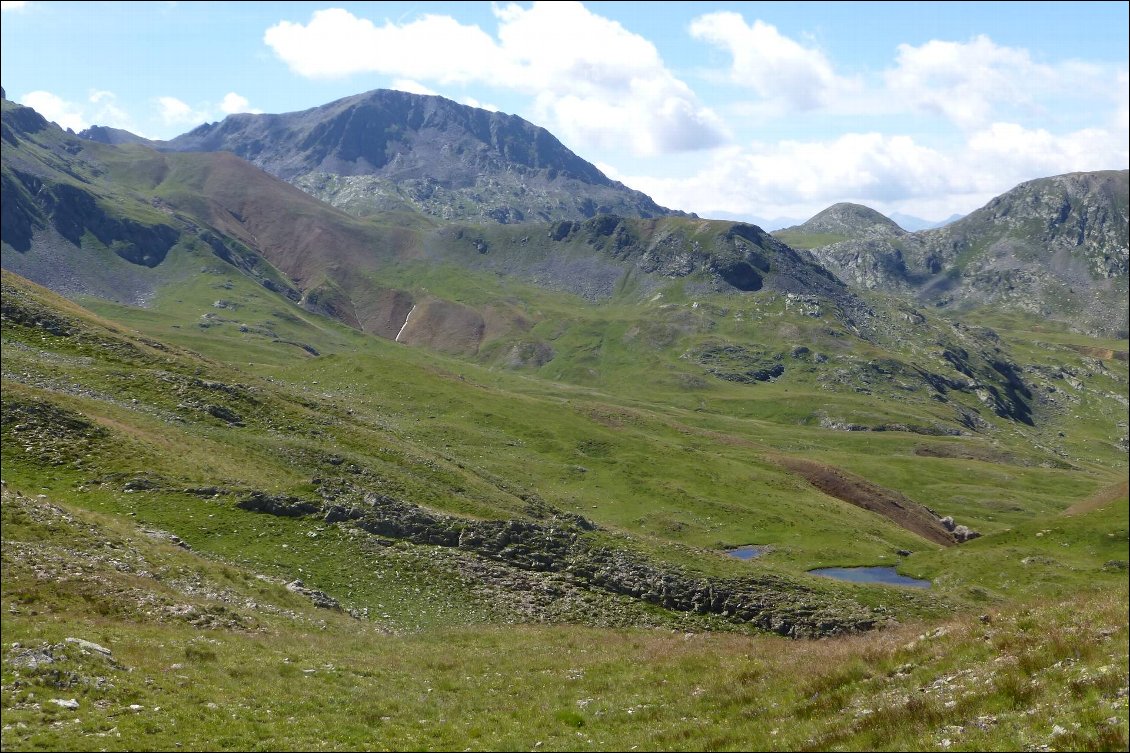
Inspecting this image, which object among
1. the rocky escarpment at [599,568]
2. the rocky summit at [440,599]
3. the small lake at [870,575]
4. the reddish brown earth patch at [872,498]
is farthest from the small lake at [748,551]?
the reddish brown earth patch at [872,498]

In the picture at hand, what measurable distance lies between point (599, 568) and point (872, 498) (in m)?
101

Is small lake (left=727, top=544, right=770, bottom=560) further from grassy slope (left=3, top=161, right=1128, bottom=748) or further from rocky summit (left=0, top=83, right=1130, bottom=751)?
grassy slope (left=3, top=161, right=1128, bottom=748)

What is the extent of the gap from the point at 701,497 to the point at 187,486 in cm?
7888

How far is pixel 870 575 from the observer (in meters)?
91.6

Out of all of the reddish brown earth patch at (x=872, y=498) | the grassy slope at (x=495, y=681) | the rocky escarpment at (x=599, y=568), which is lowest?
the reddish brown earth patch at (x=872, y=498)

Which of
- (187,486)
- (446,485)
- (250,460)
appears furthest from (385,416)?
(187,486)

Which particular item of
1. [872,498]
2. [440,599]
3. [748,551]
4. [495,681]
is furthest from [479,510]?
[872,498]

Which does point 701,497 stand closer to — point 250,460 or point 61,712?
point 250,460

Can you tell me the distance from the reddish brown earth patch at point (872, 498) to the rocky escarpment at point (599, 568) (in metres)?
85.0

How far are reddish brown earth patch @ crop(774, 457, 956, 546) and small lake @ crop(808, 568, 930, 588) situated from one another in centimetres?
3892

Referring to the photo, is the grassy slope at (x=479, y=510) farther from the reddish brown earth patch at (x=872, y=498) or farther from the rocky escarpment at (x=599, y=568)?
the reddish brown earth patch at (x=872, y=498)

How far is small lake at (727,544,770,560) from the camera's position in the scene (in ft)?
312

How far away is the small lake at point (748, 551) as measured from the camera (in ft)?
312

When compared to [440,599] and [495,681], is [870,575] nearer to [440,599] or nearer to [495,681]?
[440,599]
